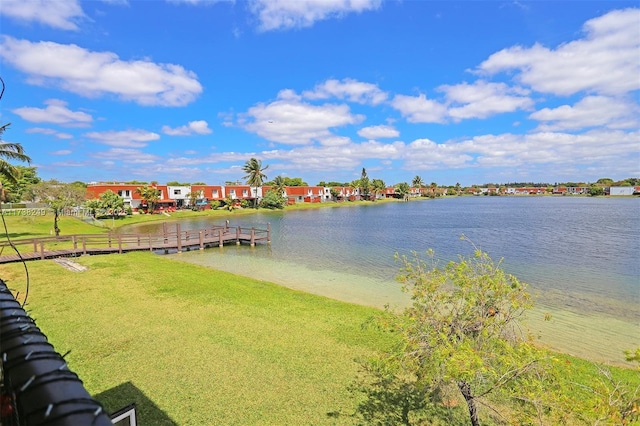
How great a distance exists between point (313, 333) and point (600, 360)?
774 cm

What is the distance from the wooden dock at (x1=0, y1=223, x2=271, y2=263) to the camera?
18953mm

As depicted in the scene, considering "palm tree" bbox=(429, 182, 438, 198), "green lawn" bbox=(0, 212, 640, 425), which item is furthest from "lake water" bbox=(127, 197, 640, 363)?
"palm tree" bbox=(429, 182, 438, 198)

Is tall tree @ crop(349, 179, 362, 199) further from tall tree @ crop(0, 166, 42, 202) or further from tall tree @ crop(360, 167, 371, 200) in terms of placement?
tall tree @ crop(0, 166, 42, 202)

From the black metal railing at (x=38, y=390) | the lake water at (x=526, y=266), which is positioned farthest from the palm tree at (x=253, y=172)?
the black metal railing at (x=38, y=390)

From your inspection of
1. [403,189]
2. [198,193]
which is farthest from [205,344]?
[403,189]

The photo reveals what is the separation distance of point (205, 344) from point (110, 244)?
17380 mm

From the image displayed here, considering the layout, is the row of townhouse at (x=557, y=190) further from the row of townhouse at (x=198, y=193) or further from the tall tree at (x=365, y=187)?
the row of townhouse at (x=198, y=193)

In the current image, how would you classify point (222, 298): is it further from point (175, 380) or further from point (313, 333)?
point (175, 380)

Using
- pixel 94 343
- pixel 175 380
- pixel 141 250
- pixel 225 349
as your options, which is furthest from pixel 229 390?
pixel 141 250

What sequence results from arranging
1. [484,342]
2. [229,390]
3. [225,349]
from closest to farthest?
[484,342]
[229,390]
[225,349]

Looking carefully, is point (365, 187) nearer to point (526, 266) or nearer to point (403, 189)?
point (403, 189)

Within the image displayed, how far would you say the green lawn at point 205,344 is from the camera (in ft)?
20.4

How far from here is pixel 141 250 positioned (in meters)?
23.7

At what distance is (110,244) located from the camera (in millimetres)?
22172
